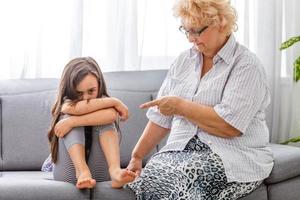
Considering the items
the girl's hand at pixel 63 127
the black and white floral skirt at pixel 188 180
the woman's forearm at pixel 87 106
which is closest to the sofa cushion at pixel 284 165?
the black and white floral skirt at pixel 188 180

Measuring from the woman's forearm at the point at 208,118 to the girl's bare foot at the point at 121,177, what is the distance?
1.12ft

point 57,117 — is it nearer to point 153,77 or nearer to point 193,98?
point 193,98

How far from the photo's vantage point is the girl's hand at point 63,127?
2150mm

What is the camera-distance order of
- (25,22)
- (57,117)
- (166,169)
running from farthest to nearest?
(25,22)
(57,117)
(166,169)

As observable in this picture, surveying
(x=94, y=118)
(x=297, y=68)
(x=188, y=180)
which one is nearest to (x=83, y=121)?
(x=94, y=118)

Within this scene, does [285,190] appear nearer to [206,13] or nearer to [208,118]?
[208,118]

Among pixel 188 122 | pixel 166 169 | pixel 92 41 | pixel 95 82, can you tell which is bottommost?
pixel 166 169

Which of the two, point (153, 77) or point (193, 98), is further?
point (153, 77)

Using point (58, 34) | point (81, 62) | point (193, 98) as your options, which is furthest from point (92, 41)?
point (193, 98)

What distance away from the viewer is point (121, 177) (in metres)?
2.02

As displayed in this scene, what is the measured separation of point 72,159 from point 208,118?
1.81 feet

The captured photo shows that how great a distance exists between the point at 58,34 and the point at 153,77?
0.57m

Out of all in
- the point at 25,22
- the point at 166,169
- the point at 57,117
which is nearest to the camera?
the point at 166,169

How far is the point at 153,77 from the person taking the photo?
2979 millimetres
